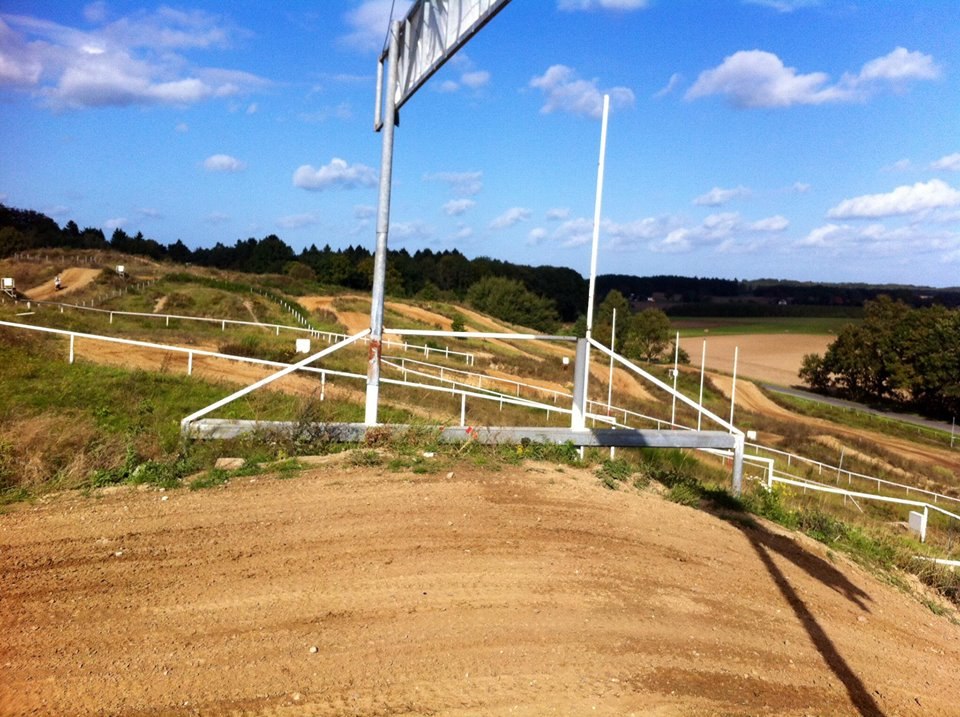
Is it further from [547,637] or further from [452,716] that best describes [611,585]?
[452,716]

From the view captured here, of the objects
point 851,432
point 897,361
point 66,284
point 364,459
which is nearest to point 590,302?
point 364,459

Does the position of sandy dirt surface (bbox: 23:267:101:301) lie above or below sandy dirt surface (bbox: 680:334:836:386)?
above

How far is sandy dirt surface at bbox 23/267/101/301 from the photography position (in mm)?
38628

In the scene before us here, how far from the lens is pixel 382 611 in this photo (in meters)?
4.56

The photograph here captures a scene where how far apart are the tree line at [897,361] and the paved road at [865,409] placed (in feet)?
7.47

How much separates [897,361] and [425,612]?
7631 cm

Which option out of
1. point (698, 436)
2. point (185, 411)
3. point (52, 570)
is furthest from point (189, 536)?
point (185, 411)

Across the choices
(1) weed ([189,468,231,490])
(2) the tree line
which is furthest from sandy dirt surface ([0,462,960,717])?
(2) the tree line

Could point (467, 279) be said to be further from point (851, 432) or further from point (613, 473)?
point (613, 473)

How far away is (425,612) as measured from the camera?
460 cm

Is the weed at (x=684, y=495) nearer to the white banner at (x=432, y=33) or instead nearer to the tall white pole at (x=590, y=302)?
the tall white pole at (x=590, y=302)

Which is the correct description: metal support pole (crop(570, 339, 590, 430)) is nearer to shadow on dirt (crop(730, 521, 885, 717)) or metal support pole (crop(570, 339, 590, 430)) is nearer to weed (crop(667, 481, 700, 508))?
weed (crop(667, 481, 700, 508))

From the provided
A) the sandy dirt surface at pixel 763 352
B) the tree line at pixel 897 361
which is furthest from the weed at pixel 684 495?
the sandy dirt surface at pixel 763 352

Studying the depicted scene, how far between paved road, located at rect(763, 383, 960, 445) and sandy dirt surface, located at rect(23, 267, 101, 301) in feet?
172
